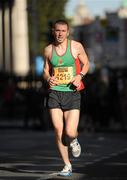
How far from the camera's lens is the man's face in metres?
9.94

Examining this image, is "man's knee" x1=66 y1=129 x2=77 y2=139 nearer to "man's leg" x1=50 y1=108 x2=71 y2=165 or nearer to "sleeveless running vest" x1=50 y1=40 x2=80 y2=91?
"man's leg" x1=50 y1=108 x2=71 y2=165

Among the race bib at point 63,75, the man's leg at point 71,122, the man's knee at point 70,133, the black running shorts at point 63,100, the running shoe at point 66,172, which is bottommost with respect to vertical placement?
the running shoe at point 66,172

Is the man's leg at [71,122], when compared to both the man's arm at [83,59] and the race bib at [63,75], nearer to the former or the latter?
the race bib at [63,75]

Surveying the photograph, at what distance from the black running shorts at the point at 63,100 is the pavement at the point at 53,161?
87 cm

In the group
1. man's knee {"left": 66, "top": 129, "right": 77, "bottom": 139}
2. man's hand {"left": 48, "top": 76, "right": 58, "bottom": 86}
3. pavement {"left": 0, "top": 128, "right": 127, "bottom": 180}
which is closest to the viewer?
man's knee {"left": 66, "top": 129, "right": 77, "bottom": 139}

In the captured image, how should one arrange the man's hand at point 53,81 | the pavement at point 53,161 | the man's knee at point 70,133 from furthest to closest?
the pavement at point 53,161
the man's hand at point 53,81
the man's knee at point 70,133

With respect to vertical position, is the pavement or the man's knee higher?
the man's knee

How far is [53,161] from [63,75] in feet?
9.26

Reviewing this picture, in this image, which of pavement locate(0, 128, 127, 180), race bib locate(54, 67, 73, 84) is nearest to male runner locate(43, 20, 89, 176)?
race bib locate(54, 67, 73, 84)

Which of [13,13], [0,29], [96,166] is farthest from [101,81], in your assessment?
[0,29]

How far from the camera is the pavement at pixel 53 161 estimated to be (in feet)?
33.4

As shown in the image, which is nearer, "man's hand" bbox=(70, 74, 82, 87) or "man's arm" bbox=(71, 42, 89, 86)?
"man's hand" bbox=(70, 74, 82, 87)

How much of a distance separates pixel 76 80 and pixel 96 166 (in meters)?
1.98

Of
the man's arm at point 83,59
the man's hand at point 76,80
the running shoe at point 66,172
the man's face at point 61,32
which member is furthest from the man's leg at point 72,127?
the man's face at point 61,32
